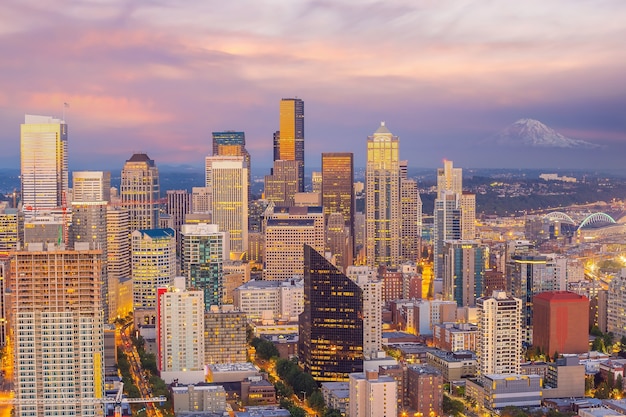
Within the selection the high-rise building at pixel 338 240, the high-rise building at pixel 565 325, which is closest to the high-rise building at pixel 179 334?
the high-rise building at pixel 565 325

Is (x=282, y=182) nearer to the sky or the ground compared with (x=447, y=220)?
nearer to the sky

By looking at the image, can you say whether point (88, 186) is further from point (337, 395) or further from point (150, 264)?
point (337, 395)

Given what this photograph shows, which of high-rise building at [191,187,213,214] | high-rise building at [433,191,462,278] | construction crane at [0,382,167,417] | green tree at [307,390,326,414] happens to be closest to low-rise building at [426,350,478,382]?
green tree at [307,390,326,414]

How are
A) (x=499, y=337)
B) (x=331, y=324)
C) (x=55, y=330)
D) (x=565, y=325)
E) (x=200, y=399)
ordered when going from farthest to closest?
(x=565, y=325)
(x=331, y=324)
(x=499, y=337)
(x=200, y=399)
(x=55, y=330)

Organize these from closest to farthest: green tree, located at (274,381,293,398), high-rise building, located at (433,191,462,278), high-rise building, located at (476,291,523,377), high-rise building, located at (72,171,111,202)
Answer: green tree, located at (274,381,293,398), high-rise building, located at (476,291,523,377), high-rise building, located at (72,171,111,202), high-rise building, located at (433,191,462,278)

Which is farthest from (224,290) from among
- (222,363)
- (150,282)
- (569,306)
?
(569,306)

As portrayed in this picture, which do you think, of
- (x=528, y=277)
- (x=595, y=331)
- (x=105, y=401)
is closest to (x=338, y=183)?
(x=528, y=277)

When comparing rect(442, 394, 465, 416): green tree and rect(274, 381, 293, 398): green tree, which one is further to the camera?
rect(274, 381, 293, 398): green tree

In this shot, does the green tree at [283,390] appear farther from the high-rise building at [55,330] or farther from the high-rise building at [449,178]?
the high-rise building at [449,178]

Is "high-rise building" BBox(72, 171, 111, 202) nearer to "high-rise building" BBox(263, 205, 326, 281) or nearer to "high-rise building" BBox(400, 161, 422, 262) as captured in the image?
"high-rise building" BBox(263, 205, 326, 281)
